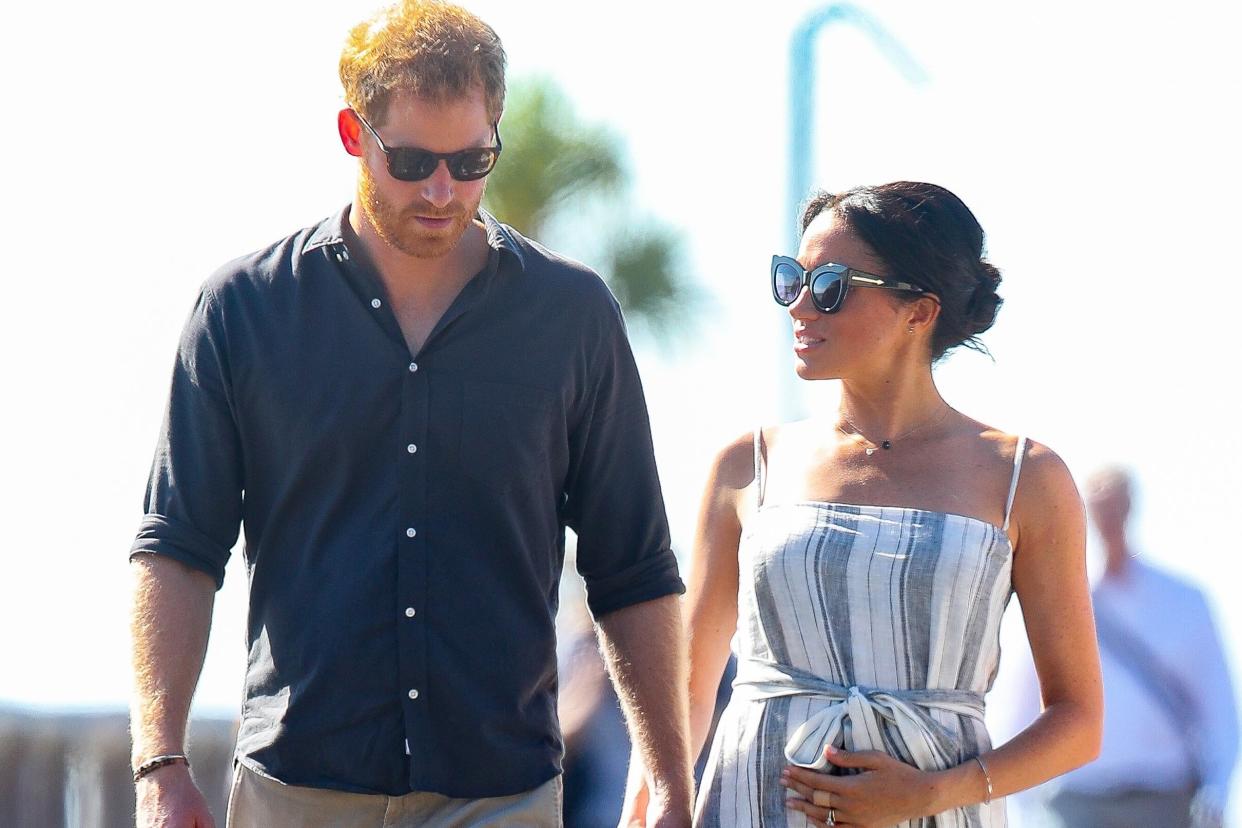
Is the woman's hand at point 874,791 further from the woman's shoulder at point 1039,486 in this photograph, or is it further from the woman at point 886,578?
the woman's shoulder at point 1039,486

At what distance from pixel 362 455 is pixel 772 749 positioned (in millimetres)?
1008

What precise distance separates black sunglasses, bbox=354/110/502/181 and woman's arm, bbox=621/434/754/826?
94 centimetres

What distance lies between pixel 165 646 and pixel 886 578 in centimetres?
138

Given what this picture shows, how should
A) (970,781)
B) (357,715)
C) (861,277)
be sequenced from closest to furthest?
(357,715)
(970,781)
(861,277)

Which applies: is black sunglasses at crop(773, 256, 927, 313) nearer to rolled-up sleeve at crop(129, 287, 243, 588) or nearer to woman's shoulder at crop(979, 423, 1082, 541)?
woman's shoulder at crop(979, 423, 1082, 541)

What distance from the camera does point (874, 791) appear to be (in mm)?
3732

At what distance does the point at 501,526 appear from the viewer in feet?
11.9

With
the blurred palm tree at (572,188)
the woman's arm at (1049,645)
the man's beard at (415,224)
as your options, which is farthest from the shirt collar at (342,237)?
the blurred palm tree at (572,188)

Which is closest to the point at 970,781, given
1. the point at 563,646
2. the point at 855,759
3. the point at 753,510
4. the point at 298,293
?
the point at 855,759

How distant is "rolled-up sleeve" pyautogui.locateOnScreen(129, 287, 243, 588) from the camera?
11.9 feet

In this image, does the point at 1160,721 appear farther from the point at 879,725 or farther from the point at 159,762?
the point at 159,762

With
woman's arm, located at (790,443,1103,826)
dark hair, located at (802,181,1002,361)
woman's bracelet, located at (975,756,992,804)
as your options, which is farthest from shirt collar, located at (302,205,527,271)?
woman's bracelet, located at (975,756,992,804)

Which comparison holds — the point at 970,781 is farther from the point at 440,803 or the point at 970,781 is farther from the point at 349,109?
the point at 349,109

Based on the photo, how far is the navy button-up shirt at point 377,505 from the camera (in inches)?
140
